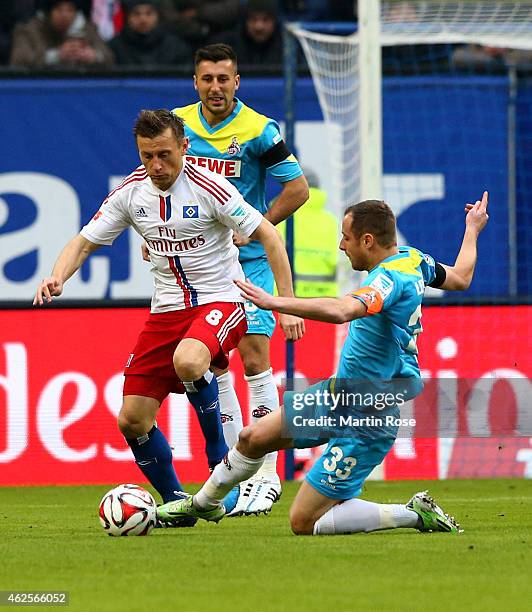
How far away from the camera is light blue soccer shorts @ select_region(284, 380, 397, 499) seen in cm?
661

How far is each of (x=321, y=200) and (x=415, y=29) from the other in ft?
5.52

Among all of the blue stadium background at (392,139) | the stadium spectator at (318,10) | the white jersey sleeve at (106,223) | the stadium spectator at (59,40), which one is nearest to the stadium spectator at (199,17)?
the stadium spectator at (318,10)

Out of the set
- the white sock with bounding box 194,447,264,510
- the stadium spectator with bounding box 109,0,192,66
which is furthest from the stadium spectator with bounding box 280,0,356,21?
the white sock with bounding box 194,447,264,510

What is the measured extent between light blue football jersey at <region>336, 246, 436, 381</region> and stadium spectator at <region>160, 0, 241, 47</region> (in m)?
9.19

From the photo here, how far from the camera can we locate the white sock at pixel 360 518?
6.74m

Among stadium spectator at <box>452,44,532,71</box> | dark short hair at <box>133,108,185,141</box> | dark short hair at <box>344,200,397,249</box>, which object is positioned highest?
stadium spectator at <box>452,44,532,71</box>

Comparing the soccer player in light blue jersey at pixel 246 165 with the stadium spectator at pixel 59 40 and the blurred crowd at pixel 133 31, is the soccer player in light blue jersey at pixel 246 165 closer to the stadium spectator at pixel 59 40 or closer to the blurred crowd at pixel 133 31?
the blurred crowd at pixel 133 31

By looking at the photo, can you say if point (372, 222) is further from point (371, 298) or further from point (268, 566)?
point (268, 566)

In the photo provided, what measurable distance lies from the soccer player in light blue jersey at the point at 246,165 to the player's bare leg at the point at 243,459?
1.44 metres

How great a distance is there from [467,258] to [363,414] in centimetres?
114

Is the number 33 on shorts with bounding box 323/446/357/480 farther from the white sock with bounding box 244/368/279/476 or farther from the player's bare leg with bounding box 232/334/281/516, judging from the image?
the white sock with bounding box 244/368/279/476

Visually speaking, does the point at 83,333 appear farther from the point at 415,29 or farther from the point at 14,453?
the point at 415,29

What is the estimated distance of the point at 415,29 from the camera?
11.7m

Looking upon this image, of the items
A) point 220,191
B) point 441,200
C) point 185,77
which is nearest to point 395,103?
point 441,200
